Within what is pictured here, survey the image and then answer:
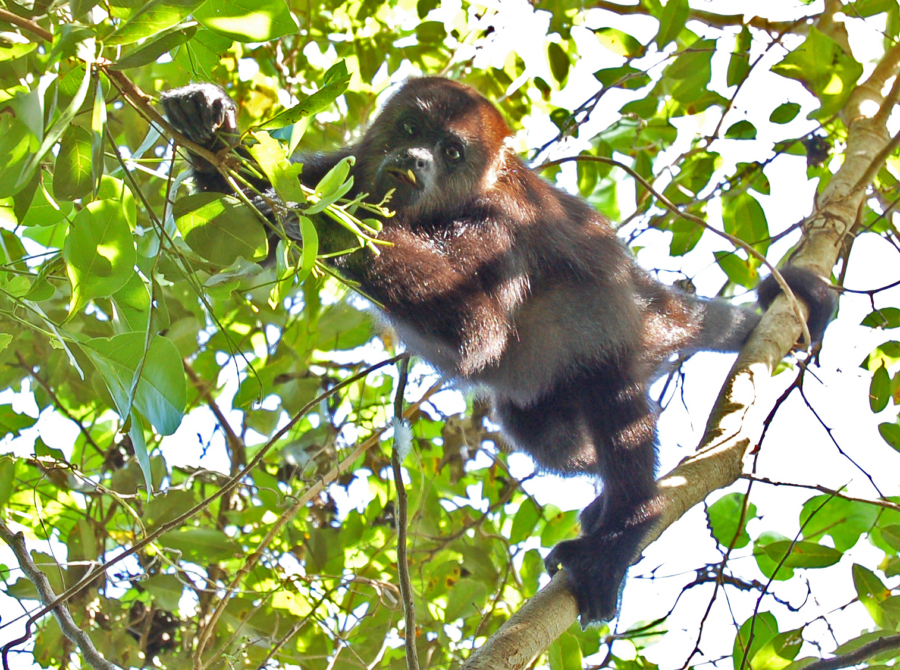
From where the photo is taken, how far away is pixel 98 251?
3.84 ft

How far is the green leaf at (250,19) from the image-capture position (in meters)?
1.18

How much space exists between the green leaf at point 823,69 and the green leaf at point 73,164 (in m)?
2.69

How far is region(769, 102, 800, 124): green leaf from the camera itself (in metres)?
3.21

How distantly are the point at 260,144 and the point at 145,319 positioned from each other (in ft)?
1.40

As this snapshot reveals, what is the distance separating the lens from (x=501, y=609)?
3.52m

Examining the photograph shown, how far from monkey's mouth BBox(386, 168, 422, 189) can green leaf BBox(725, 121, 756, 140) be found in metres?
1.47

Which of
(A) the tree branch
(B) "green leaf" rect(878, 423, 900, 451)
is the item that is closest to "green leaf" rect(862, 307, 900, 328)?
(B) "green leaf" rect(878, 423, 900, 451)

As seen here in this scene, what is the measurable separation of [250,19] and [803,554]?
226 cm

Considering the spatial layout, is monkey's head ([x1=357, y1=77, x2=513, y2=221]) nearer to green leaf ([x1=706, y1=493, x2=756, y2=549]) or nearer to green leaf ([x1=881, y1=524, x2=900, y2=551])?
green leaf ([x1=706, y1=493, x2=756, y2=549])

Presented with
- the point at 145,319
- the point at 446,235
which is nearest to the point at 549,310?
the point at 446,235

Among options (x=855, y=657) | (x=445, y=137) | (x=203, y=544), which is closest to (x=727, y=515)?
(x=855, y=657)

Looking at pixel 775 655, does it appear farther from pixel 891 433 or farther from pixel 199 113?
pixel 199 113

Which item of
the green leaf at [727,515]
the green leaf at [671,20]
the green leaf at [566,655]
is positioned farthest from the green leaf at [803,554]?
the green leaf at [671,20]

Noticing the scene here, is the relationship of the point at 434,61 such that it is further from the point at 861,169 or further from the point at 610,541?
the point at 610,541
